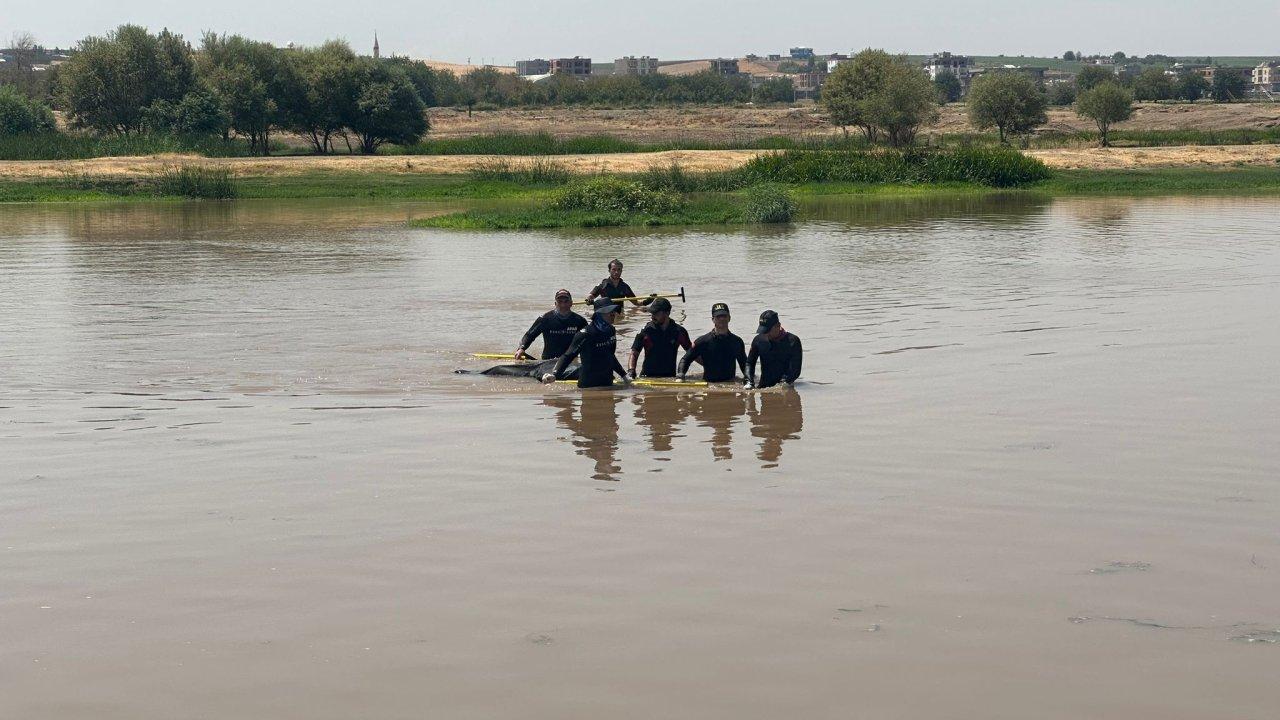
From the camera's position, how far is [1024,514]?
1020cm

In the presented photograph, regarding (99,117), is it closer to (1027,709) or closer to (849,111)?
(849,111)

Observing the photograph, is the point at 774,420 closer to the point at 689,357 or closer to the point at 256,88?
the point at 689,357

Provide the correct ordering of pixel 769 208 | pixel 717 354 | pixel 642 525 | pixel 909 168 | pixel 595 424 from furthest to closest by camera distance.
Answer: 1. pixel 909 168
2. pixel 769 208
3. pixel 717 354
4. pixel 595 424
5. pixel 642 525

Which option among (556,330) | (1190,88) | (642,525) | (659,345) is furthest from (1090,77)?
(642,525)

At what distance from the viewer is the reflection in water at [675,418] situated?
1250 centimetres

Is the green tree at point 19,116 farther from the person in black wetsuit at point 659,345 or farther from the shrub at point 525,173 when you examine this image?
the person in black wetsuit at point 659,345

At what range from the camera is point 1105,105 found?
3063 inches

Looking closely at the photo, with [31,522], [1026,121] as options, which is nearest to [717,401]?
[31,522]

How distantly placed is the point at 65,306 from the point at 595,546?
17.6m

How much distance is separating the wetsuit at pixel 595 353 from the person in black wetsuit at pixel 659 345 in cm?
50

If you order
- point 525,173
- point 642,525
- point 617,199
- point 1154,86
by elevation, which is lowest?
point 642,525

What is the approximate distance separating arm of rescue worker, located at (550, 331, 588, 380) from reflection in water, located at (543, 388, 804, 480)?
53 cm

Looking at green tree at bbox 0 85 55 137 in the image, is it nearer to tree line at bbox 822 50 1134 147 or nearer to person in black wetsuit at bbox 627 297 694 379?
tree line at bbox 822 50 1134 147

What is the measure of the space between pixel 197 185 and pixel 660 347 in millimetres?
44163
